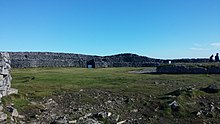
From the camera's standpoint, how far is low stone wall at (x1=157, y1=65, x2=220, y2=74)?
152 feet

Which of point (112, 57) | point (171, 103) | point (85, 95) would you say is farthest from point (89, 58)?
point (171, 103)

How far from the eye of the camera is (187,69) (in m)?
48.6

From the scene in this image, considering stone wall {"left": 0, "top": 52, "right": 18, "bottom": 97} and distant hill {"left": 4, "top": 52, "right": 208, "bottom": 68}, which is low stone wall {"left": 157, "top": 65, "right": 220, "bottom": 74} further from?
stone wall {"left": 0, "top": 52, "right": 18, "bottom": 97}

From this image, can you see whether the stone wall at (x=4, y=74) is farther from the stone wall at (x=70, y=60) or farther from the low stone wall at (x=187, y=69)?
the stone wall at (x=70, y=60)

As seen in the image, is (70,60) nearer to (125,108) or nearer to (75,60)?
(75,60)

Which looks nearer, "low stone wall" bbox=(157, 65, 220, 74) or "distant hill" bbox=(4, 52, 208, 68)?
"low stone wall" bbox=(157, 65, 220, 74)

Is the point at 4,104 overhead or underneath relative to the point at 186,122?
overhead

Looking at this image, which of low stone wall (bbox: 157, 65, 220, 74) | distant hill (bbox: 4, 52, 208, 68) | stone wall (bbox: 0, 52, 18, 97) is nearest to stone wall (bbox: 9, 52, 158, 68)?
distant hill (bbox: 4, 52, 208, 68)

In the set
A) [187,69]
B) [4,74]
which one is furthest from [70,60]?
[4,74]

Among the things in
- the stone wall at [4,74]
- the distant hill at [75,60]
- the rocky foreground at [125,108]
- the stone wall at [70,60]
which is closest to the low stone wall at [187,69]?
the rocky foreground at [125,108]

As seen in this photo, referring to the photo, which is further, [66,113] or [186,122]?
[66,113]

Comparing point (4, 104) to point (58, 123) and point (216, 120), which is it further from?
point (216, 120)

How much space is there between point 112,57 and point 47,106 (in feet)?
189

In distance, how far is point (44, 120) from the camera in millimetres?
18781
